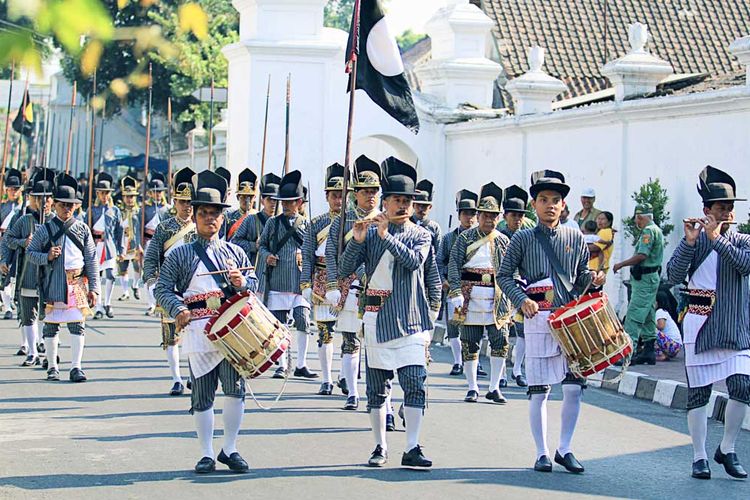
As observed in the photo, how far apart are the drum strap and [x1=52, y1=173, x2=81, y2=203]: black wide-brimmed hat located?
5779mm

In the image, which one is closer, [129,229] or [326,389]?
[326,389]

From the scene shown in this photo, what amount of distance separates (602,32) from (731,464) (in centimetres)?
2662

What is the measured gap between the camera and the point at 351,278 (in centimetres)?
1127

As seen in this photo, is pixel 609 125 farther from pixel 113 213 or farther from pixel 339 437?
pixel 339 437

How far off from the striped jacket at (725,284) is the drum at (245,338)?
2926 mm

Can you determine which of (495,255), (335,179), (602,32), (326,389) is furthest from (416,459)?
(602,32)

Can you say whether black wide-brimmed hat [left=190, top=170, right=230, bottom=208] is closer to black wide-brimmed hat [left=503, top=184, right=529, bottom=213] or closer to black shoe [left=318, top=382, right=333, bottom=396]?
black shoe [left=318, top=382, right=333, bottom=396]

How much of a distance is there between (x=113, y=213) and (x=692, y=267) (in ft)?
43.7

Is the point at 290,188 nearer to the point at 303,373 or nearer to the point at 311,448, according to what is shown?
the point at 303,373

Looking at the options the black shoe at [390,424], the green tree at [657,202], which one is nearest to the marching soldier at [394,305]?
the black shoe at [390,424]

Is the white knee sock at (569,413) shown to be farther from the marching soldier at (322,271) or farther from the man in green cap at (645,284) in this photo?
the man in green cap at (645,284)

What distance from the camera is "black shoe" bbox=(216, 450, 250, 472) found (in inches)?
357

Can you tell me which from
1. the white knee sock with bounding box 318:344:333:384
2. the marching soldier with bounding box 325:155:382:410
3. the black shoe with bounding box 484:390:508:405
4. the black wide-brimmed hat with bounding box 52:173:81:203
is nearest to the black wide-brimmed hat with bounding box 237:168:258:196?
the black wide-brimmed hat with bounding box 52:173:81:203

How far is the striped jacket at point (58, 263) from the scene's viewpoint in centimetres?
1358
